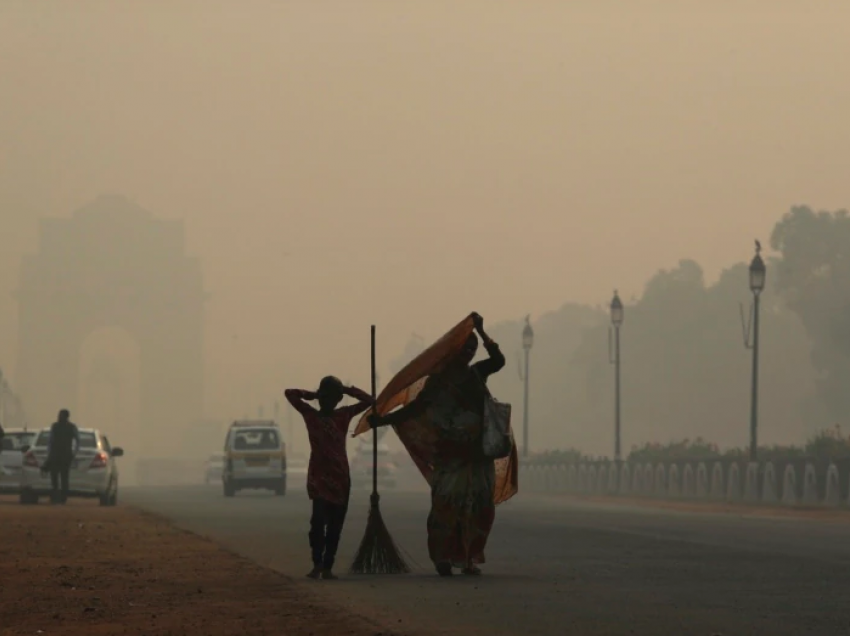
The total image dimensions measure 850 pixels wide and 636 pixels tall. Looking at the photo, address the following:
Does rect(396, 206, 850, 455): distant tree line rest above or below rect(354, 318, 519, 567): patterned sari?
above

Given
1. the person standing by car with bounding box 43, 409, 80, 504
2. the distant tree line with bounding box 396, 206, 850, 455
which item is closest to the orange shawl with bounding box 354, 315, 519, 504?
the person standing by car with bounding box 43, 409, 80, 504

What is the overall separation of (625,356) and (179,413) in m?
52.1

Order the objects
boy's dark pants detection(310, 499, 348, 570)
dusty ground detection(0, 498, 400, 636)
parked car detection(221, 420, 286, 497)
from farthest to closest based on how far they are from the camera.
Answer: parked car detection(221, 420, 286, 497) → boy's dark pants detection(310, 499, 348, 570) → dusty ground detection(0, 498, 400, 636)

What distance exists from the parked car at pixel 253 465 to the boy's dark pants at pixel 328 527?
35.5m

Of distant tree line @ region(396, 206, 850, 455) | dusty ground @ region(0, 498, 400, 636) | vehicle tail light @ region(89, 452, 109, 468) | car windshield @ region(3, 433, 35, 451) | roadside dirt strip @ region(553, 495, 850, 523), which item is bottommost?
dusty ground @ region(0, 498, 400, 636)

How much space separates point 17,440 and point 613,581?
98.0 feet

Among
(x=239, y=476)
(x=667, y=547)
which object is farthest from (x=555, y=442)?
(x=667, y=547)

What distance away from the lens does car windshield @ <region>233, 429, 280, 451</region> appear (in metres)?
52.5

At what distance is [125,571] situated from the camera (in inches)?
710

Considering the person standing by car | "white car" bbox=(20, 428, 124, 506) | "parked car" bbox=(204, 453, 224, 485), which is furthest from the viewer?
"parked car" bbox=(204, 453, 224, 485)

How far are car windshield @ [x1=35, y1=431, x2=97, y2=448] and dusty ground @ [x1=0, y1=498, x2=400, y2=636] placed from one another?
14907 mm

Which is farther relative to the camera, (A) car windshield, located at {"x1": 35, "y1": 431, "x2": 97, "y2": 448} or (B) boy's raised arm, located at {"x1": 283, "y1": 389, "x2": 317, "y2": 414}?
(A) car windshield, located at {"x1": 35, "y1": 431, "x2": 97, "y2": 448}

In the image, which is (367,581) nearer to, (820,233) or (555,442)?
(820,233)

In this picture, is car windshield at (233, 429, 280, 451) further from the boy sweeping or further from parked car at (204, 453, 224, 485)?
the boy sweeping
